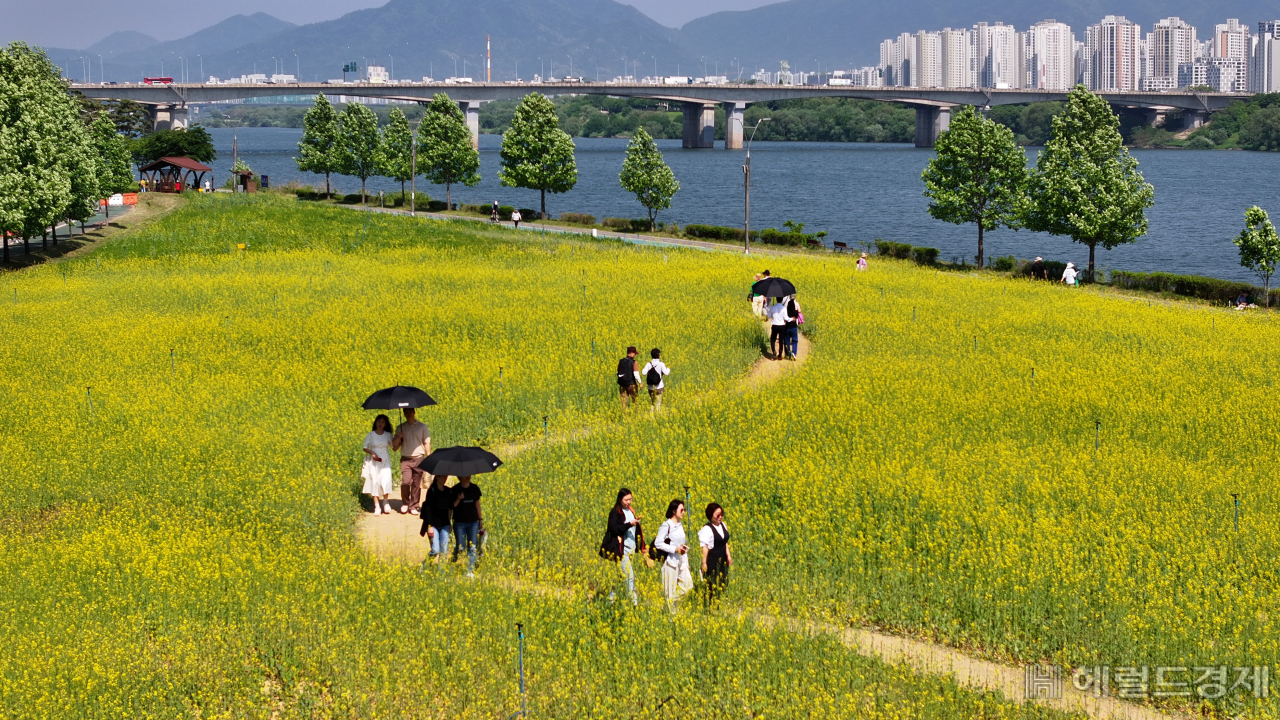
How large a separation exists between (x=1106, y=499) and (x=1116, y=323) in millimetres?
17770

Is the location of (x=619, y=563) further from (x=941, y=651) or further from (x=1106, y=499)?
→ (x=1106, y=499)

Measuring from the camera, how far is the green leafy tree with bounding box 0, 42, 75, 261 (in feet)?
141

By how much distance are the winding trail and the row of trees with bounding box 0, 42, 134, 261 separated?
3360 cm

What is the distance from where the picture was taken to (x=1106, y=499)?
17078 mm

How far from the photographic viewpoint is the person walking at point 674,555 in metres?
13.1

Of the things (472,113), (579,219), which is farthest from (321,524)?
(472,113)

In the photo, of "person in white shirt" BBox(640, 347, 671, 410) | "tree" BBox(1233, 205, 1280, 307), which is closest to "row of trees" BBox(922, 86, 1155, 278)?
"tree" BBox(1233, 205, 1280, 307)

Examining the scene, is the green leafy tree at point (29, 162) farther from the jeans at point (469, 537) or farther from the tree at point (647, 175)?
the jeans at point (469, 537)

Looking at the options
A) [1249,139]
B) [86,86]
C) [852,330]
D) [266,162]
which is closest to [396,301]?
[852,330]

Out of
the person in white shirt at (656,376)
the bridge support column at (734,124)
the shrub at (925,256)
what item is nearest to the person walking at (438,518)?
the person in white shirt at (656,376)

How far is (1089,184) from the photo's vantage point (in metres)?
48.8

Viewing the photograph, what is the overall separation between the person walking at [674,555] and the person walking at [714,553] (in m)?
0.27

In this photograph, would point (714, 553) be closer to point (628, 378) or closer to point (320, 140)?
point (628, 378)

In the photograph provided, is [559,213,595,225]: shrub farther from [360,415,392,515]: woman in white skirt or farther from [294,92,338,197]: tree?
[360,415,392,515]: woman in white skirt
